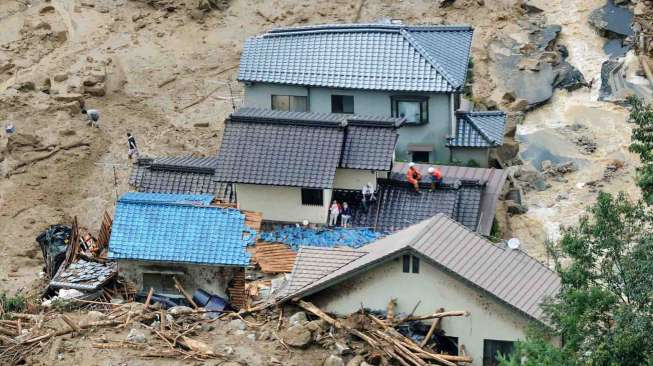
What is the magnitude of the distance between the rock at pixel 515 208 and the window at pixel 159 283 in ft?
49.6

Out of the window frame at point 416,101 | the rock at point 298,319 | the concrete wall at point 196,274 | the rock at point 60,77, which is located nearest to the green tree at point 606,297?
the rock at point 298,319

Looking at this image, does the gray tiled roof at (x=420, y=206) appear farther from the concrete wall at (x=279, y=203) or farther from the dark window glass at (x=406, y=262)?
the dark window glass at (x=406, y=262)

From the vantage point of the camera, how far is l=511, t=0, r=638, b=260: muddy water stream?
5038 centimetres

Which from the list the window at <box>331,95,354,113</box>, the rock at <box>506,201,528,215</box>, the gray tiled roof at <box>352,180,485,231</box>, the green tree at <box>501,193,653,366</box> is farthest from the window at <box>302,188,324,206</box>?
the green tree at <box>501,193,653,366</box>

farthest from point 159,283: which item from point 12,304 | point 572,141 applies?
point 572,141

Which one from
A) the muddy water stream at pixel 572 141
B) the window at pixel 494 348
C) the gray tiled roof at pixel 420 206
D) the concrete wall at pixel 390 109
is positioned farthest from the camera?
the concrete wall at pixel 390 109

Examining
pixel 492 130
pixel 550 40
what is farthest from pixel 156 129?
pixel 550 40

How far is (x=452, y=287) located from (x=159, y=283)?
10.7 metres

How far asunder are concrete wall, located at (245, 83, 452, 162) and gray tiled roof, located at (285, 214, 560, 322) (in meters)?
13.2

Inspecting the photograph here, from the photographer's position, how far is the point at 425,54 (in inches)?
2003

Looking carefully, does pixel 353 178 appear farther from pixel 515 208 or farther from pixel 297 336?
pixel 297 336

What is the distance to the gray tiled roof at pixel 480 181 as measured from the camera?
4525 centimetres

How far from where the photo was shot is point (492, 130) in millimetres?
51250

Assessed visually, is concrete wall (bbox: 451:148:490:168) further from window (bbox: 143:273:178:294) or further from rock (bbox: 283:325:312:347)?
rock (bbox: 283:325:312:347)
